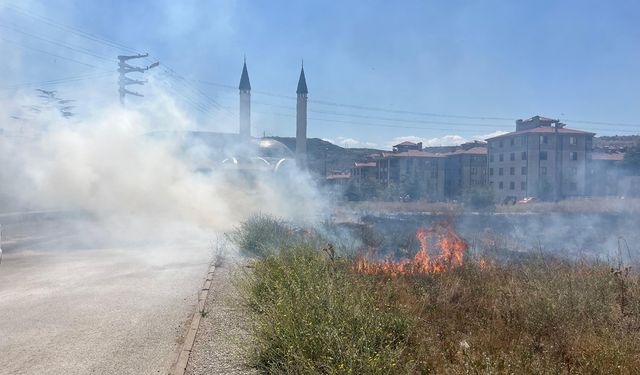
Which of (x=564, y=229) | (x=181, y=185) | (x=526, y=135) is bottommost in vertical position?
(x=564, y=229)

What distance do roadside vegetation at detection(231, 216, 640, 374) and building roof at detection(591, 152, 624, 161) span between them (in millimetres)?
50955

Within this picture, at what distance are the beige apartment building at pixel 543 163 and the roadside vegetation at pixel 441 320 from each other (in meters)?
44.6

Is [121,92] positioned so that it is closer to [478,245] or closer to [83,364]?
[478,245]

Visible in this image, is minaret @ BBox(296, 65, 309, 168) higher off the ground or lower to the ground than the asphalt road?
higher

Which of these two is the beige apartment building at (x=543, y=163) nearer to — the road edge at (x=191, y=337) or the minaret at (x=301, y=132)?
the minaret at (x=301, y=132)

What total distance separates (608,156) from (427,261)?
172 ft

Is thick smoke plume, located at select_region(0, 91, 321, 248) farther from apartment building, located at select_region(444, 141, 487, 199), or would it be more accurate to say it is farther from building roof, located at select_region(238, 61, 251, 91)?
apartment building, located at select_region(444, 141, 487, 199)

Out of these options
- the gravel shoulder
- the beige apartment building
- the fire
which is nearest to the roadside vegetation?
the gravel shoulder

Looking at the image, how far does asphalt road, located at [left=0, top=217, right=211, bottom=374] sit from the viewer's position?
16.1ft

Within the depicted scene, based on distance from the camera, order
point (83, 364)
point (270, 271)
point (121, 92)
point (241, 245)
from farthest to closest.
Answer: point (121, 92)
point (241, 245)
point (270, 271)
point (83, 364)

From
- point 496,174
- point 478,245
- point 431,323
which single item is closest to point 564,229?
point 478,245

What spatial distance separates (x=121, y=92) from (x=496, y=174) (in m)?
45.7

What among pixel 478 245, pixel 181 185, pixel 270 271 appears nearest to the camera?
pixel 270 271

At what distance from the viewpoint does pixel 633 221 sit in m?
25.5
